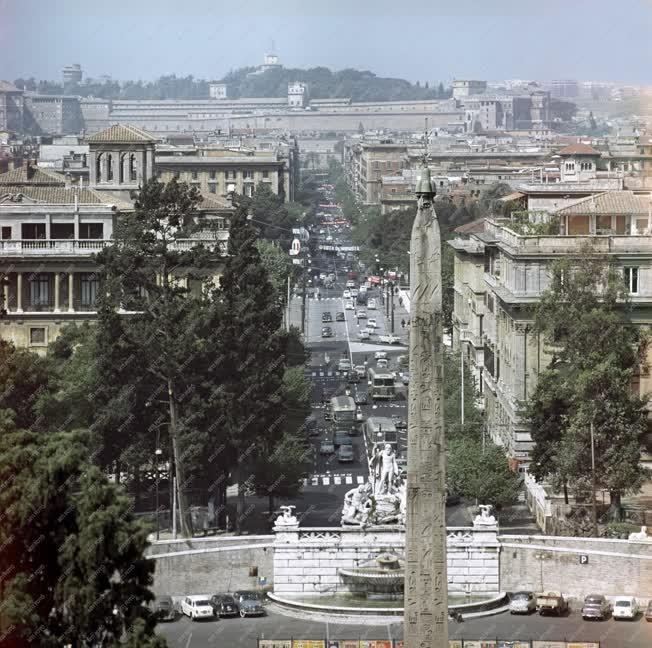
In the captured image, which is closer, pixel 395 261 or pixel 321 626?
pixel 321 626

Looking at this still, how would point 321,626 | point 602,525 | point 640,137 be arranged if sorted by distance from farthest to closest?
1. point 640,137
2. point 602,525
3. point 321,626

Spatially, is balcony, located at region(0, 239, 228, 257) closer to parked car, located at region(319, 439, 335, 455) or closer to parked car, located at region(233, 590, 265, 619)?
parked car, located at region(319, 439, 335, 455)

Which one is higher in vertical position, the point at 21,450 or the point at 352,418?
the point at 21,450

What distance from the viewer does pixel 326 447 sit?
75.4 meters

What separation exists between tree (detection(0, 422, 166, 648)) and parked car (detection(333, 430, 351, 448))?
136 feet

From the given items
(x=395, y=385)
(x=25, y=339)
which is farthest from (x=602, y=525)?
(x=395, y=385)

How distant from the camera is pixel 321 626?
46812mm

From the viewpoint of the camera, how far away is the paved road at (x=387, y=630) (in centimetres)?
4488

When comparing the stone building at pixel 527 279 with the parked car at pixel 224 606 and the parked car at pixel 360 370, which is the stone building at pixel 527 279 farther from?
the parked car at pixel 224 606

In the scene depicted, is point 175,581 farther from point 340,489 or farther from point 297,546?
point 340,489

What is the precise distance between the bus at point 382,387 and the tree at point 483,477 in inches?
1126

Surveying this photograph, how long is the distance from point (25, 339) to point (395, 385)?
920 inches

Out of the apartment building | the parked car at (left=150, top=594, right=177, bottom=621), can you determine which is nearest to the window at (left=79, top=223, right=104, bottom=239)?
the apartment building

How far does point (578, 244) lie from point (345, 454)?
35.2 feet
